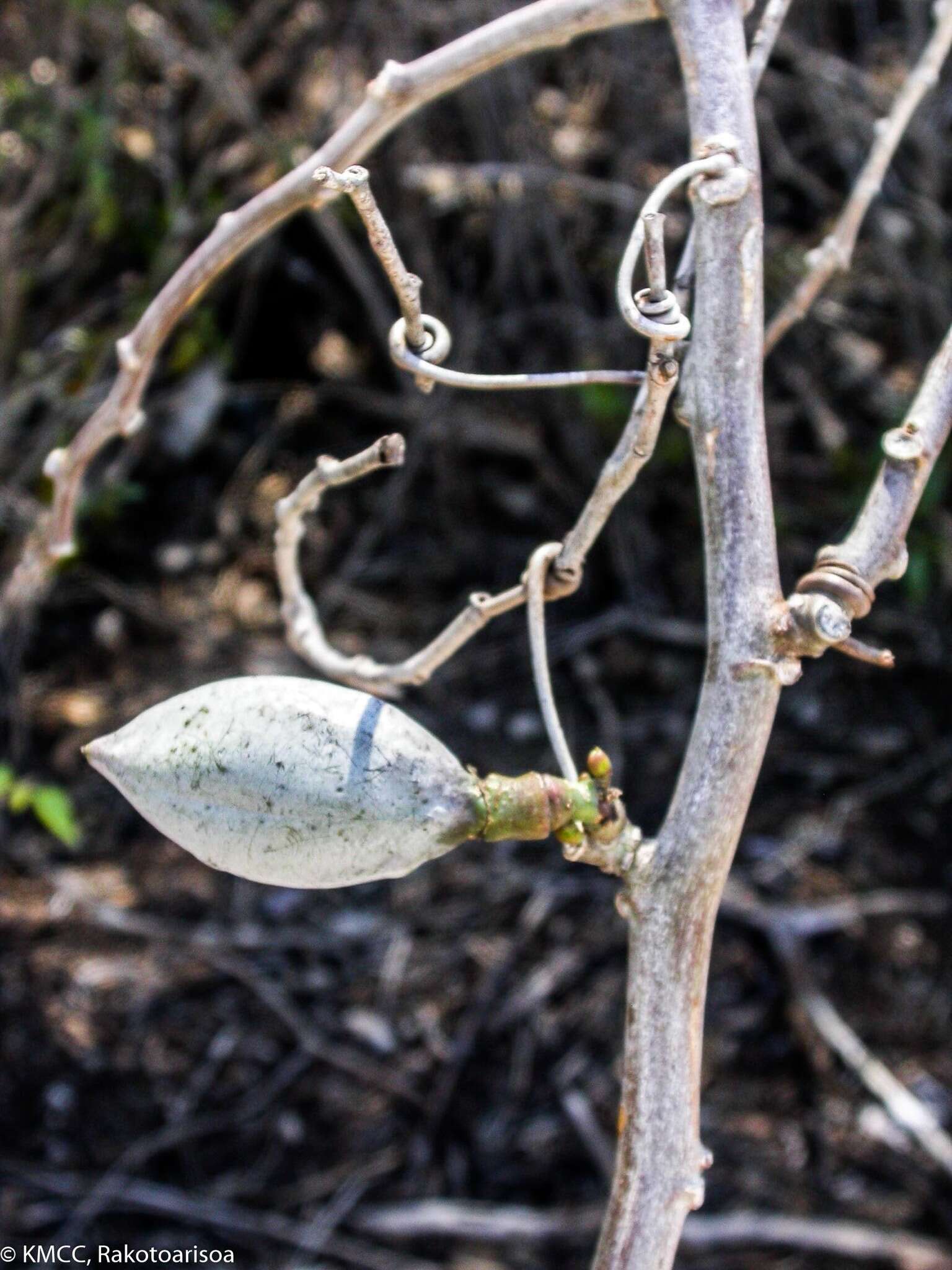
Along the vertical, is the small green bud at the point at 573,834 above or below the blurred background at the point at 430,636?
below

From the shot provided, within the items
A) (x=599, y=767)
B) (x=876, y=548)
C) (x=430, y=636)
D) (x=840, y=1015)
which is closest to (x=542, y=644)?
(x=599, y=767)

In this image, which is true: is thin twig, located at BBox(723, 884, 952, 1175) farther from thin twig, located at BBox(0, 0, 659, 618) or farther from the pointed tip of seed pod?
the pointed tip of seed pod

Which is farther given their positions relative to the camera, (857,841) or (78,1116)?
(857,841)

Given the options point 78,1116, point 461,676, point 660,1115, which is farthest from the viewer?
point 461,676

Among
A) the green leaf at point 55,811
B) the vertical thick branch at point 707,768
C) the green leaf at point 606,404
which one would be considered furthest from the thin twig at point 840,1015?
the vertical thick branch at point 707,768

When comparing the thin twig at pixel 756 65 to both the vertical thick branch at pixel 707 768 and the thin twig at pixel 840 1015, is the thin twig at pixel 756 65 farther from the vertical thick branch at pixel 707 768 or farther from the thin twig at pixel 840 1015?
the thin twig at pixel 840 1015

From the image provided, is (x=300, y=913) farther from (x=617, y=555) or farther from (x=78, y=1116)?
(x=617, y=555)

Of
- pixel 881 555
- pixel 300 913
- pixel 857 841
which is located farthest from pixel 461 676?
pixel 881 555
